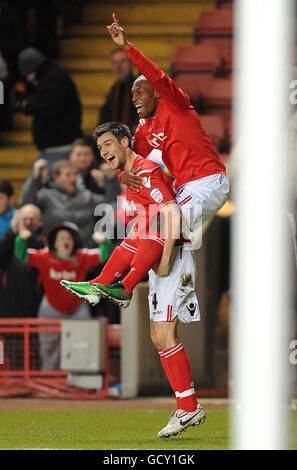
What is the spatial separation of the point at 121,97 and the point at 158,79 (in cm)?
598

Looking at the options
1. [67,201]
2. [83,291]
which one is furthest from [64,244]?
[83,291]

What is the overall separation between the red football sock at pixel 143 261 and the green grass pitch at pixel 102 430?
2.65ft

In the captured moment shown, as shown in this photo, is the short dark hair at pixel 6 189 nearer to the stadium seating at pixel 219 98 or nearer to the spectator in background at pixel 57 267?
the spectator in background at pixel 57 267

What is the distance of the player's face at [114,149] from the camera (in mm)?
7375

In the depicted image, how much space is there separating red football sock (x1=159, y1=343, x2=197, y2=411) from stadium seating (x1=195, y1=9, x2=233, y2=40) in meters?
8.04

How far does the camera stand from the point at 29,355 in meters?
11.0

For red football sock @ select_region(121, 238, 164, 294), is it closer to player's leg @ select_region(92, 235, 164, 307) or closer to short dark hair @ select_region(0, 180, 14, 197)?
player's leg @ select_region(92, 235, 164, 307)

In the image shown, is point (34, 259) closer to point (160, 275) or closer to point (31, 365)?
point (31, 365)

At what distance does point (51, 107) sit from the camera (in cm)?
1311

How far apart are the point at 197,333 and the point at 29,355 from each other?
133 cm

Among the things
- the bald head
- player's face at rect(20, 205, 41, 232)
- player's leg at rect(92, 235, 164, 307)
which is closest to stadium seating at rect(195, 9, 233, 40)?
player's face at rect(20, 205, 41, 232)

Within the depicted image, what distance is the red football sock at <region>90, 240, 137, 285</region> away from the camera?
24.1 feet

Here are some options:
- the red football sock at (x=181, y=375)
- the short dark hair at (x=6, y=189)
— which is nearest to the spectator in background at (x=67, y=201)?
the short dark hair at (x=6, y=189)
